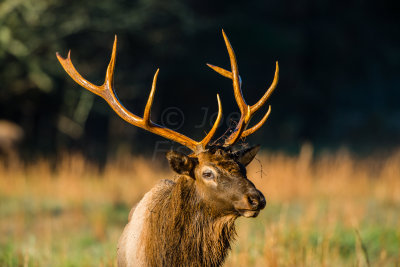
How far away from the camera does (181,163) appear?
9.35 feet

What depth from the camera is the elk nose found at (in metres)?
2.61

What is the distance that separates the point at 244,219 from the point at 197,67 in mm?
10216

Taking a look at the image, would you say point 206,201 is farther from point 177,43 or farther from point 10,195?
point 177,43

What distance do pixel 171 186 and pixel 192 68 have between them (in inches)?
509

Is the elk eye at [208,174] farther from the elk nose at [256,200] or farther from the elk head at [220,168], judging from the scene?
the elk nose at [256,200]

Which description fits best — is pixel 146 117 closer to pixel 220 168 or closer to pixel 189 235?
pixel 220 168

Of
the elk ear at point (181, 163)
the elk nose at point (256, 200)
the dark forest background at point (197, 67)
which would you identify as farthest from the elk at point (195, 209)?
the dark forest background at point (197, 67)

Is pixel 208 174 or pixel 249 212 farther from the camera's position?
pixel 208 174

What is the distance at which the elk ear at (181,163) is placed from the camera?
280 centimetres

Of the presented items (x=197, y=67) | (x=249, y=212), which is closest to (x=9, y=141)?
(x=197, y=67)

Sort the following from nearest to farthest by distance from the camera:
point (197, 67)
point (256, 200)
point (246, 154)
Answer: point (256, 200) < point (246, 154) < point (197, 67)

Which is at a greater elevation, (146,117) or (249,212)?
(146,117)

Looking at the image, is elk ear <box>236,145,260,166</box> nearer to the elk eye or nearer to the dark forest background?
the elk eye

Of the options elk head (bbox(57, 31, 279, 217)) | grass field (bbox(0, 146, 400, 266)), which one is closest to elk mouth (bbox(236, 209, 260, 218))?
elk head (bbox(57, 31, 279, 217))
